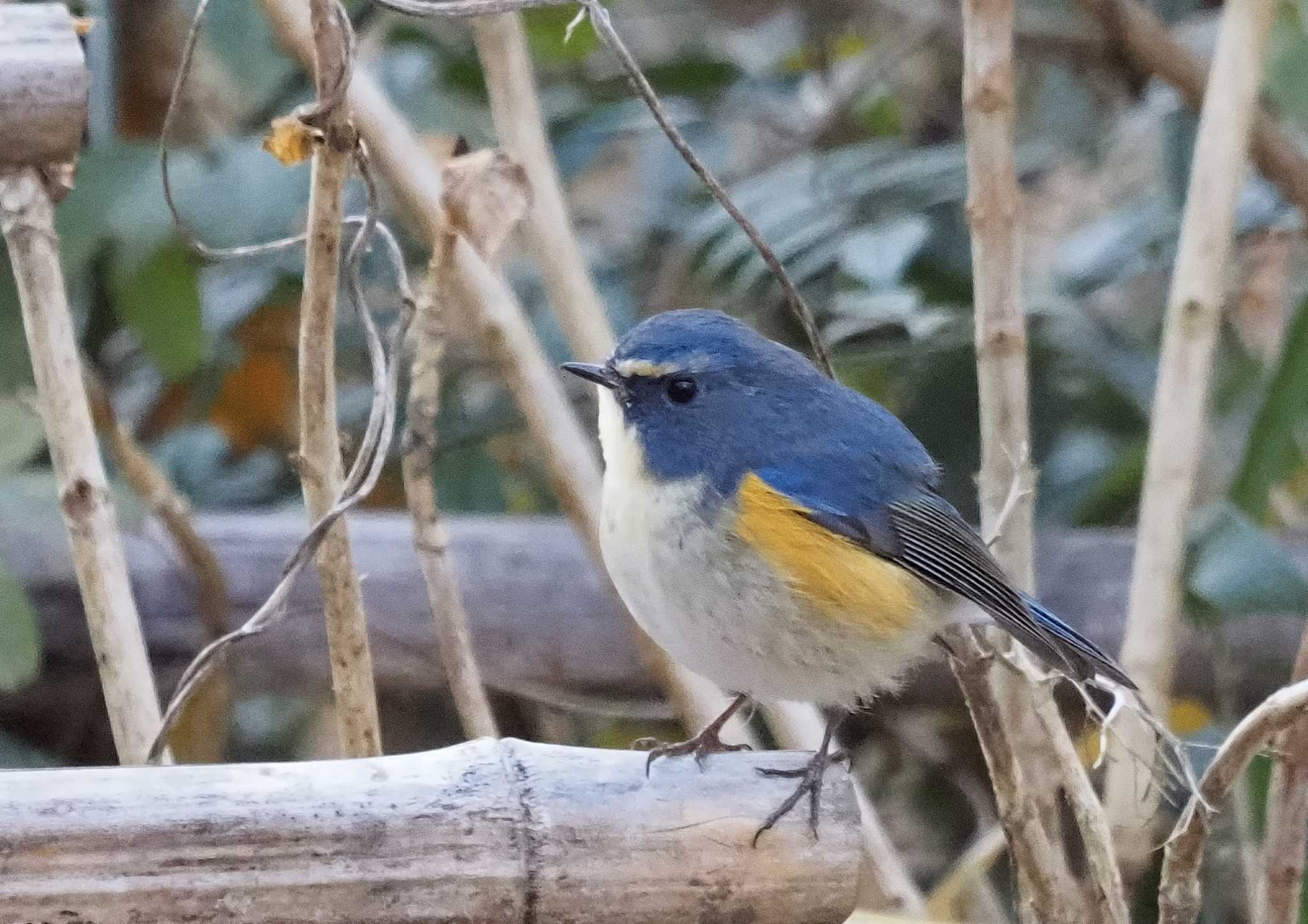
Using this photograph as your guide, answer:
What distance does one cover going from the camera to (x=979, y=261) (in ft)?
5.46

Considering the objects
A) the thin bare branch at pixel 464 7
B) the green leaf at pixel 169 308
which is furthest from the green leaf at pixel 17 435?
the thin bare branch at pixel 464 7

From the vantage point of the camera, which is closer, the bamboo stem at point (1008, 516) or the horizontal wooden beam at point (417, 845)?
the horizontal wooden beam at point (417, 845)

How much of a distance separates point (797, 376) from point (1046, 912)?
54 centimetres

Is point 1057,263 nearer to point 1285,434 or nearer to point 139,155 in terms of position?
point 1285,434

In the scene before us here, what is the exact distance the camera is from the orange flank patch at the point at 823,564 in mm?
1416

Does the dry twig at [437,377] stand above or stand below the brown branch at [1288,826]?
above

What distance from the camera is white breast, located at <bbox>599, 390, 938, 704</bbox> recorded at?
4.58 ft

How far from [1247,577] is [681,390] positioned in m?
0.85

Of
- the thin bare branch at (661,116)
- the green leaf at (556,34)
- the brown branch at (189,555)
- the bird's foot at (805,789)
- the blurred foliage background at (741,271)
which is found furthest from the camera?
the green leaf at (556,34)

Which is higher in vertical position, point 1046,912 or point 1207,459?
point 1207,459

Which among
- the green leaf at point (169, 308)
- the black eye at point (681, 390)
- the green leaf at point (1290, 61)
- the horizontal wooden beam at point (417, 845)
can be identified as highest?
the green leaf at point (169, 308)

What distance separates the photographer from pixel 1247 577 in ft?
6.47

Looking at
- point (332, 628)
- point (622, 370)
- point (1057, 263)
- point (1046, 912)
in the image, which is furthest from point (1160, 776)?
point (1057, 263)

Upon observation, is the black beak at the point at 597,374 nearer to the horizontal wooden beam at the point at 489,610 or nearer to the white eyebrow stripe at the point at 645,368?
the white eyebrow stripe at the point at 645,368
